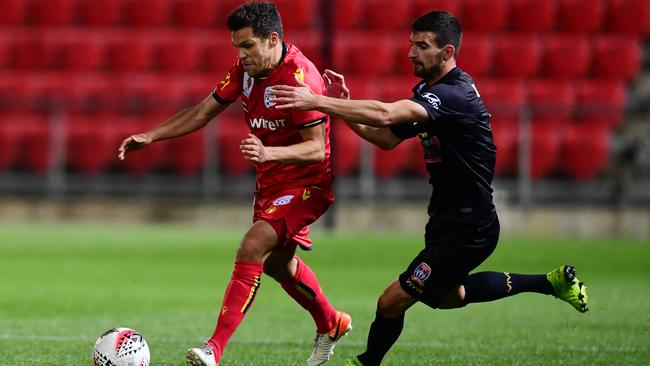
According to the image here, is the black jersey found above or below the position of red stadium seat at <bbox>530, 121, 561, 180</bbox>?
above

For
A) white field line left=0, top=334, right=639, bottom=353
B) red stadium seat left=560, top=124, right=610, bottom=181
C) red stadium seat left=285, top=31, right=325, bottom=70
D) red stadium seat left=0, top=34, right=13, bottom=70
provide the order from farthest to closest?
red stadium seat left=0, top=34, right=13, bottom=70 < red stadium seat left=285, top=31, right=325, bottom=70 < red stadium seat left=560, top=124, right=610, bottom=181 < white field line left=0, top=334, right=639, bottom=353

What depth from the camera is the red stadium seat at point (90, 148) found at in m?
18.9

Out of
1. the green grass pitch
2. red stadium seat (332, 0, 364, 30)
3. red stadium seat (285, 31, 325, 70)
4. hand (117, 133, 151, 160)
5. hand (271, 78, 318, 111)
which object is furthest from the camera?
red stadium seat (332, 0, 364, 30)

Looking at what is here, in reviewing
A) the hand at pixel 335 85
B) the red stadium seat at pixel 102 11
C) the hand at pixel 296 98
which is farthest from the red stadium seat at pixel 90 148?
the hand at pixel 296 98

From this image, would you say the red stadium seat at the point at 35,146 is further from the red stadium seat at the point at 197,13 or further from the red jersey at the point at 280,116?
the red jersey at the point at 280,116

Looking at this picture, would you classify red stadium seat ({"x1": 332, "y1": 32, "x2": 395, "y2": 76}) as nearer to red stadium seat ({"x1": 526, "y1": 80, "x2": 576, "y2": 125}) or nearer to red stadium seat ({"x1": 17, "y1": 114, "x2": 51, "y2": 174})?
red stadium seat ({"x1": 526, "y1": 80, "x2": 576, "y2": 125})

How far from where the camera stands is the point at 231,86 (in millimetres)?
6957

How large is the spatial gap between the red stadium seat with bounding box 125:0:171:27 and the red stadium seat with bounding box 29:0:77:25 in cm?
109

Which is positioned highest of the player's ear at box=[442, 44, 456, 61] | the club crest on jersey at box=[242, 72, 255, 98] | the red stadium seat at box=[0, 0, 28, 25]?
the red stadium seat at box=[0, 0, 28, 25]

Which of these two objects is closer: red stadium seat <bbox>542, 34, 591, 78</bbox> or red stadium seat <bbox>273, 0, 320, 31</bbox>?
red stadium seat <bbox>542, 34, 591, 78</bbox>

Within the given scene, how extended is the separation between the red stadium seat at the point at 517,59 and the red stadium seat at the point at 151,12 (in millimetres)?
5718

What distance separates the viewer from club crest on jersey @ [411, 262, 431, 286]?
616 cm

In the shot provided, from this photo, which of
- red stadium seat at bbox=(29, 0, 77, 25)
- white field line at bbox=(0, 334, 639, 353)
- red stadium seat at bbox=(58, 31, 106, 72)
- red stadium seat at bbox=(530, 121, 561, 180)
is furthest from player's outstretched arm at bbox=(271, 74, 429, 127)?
red stadium seat at bbox=(29, 0, 77, 25)

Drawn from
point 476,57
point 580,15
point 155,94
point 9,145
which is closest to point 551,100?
point 476,57
